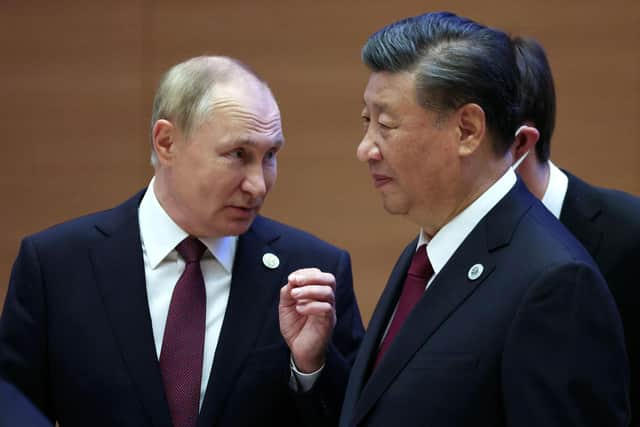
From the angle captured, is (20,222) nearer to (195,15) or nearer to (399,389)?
(195,15)

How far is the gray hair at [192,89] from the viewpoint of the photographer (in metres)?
2.49

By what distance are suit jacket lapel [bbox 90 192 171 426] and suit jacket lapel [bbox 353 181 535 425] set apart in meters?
0.54

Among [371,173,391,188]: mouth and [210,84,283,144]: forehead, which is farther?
[210,84,283,144]: forehead

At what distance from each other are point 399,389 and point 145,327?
0.71m

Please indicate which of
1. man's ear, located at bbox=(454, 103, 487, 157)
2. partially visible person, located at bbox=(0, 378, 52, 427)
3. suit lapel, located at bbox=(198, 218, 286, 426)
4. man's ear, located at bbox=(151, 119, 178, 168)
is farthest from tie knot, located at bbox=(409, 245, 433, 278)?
partially visible person, located at bbox=(0, 378, 52, 427)

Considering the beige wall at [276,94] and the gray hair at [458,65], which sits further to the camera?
the beige wall at [276,94]

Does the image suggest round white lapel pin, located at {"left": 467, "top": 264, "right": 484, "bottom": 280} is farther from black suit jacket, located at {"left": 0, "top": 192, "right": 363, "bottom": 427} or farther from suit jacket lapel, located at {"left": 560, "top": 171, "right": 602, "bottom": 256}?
suit jacket lapel, located at {"left": 560, "top": 171, "right": 602, "bottom": 256}

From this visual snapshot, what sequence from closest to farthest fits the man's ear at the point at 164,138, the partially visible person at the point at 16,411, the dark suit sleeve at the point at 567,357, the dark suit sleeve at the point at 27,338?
the dark suit sleeve at the point at 567,357
the partially visible person at the point at 16,411
the dark suit sleeve at the point at 27,338
the man's ear at the point at 164,138

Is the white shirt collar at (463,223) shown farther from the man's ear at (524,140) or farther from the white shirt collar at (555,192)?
the white shirt collar at (555,192)

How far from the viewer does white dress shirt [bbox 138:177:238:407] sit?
8.18ft

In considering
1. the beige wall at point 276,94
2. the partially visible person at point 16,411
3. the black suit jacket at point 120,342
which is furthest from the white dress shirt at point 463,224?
the beige wall at point 276,94

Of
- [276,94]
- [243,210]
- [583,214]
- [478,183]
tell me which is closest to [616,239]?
[583,214]

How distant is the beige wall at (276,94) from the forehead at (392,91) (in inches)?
77.2

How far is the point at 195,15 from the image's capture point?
421cm
